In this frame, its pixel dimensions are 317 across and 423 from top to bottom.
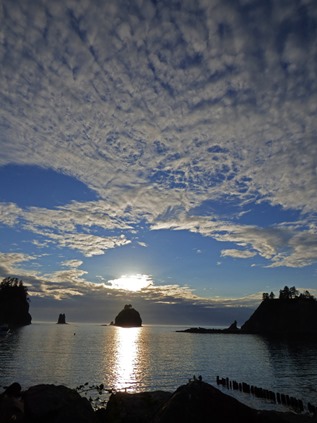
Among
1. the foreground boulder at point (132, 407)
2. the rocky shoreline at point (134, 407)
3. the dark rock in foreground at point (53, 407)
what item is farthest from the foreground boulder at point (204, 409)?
the foreground boulder at point (132, 407)

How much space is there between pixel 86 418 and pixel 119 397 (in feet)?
20.6

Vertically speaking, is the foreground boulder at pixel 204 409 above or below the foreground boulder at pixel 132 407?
above

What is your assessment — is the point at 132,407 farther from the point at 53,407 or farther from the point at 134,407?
the point at 53,407

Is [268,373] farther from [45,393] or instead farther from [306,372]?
[45,393]

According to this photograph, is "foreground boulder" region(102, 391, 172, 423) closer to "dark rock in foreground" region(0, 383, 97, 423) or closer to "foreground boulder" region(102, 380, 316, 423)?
"dark rock in foreground" region(0, 383, 97, 423)

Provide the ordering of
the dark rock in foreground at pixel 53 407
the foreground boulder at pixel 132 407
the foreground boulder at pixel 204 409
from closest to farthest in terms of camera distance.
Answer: the foreground boulder at pixel 204 409 < the dark rock in foreground at pixel 53 407 < the foreground boulder at pixel 132 407

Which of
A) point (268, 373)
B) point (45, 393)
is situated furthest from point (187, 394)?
point (268, 373)

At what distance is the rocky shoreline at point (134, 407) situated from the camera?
15.0m

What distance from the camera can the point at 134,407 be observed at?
2439 centimetres

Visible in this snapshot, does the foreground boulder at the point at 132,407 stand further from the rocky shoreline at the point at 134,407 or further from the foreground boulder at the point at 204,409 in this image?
the foreground boulder at the point at 204,409

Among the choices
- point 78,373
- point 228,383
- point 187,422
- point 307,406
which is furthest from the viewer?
point 78,373

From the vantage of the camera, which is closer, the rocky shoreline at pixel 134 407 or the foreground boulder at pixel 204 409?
the foreground boulder at pixel 204 409

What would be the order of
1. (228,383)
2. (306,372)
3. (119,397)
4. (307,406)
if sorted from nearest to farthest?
(119,397) < (307,406) < (228,383) < (306,372)

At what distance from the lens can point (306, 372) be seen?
69625 millimetres
